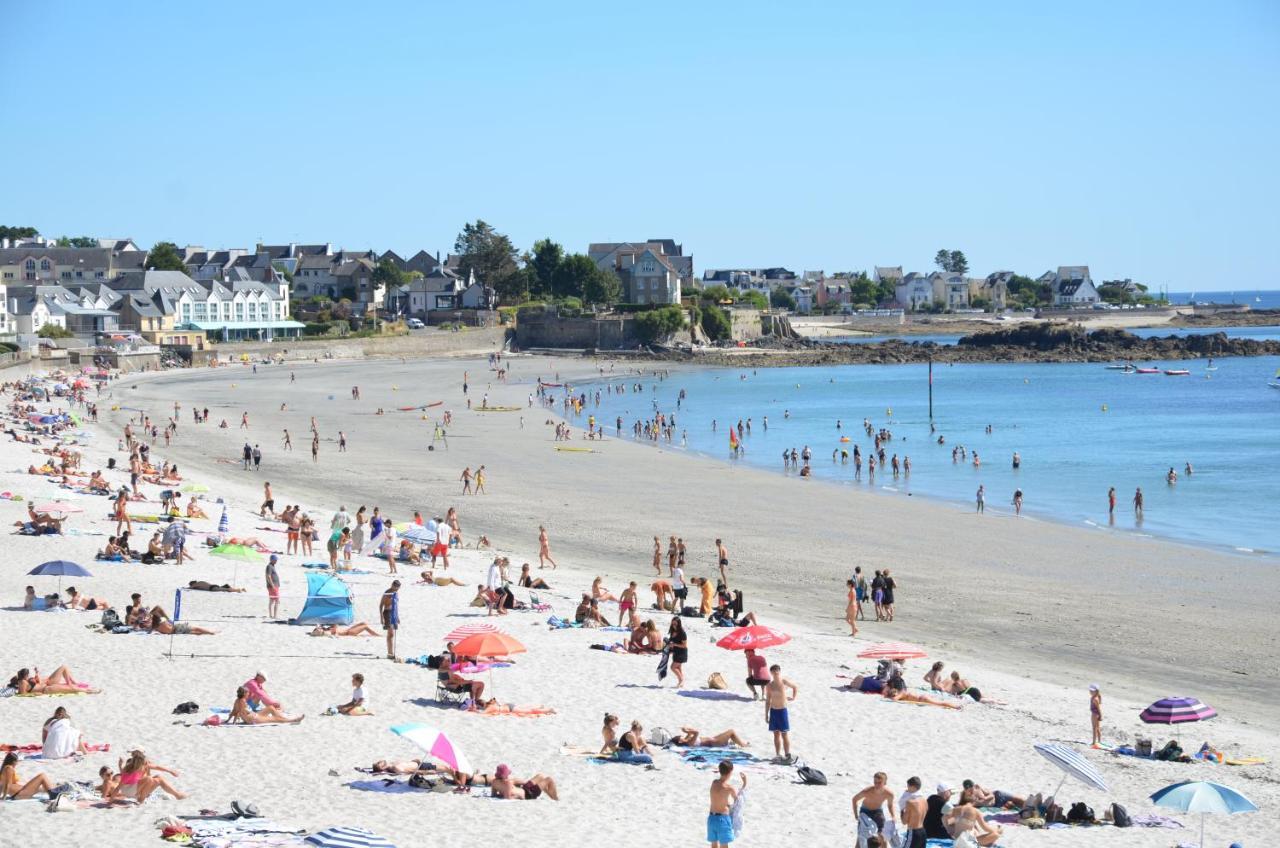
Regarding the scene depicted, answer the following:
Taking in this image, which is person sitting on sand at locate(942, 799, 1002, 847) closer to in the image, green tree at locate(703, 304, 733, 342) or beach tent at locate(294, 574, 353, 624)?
beach tent at locate(294, 574, 353, 624)

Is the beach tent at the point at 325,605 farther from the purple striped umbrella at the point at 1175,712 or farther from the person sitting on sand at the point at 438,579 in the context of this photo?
the purple striped umbrella at the point at 1175,712

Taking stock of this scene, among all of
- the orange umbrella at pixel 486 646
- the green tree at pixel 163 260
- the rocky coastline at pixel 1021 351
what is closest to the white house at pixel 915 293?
the rocky coastline at pixel 1021 351

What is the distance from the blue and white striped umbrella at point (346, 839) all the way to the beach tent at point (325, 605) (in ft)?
23.7

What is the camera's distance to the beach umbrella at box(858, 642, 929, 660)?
1516cm

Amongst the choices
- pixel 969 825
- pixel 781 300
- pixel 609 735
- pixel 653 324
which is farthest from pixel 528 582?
pixel 781 300

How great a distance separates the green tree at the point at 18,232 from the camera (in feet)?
404

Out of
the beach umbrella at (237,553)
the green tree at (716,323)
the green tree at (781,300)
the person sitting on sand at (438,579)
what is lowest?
the person sitting on sand at (438,579)

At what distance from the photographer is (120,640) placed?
15.3 metres

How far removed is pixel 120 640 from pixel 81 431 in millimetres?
30148

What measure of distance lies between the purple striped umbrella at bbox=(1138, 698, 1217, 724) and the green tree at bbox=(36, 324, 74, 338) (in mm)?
75630

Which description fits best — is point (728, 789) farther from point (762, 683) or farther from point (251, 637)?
point (251, 637)

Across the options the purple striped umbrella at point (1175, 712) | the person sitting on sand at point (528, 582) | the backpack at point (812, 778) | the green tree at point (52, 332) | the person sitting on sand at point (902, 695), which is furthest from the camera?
the green tree at point (52, 332)

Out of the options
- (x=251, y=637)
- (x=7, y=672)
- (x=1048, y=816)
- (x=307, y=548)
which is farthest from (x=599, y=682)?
(x=307, y=548)

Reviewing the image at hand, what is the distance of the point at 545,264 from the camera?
11200 cm
